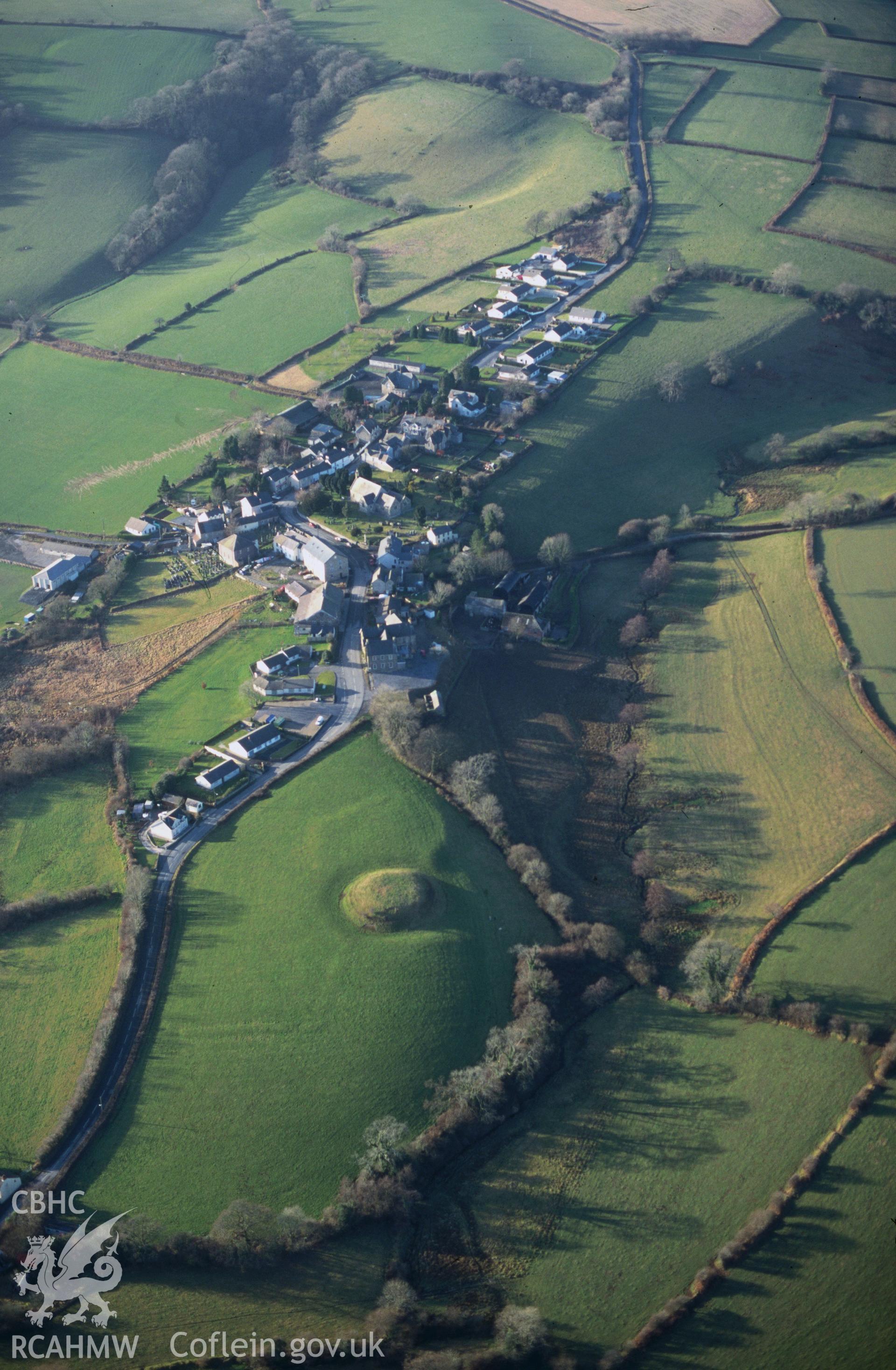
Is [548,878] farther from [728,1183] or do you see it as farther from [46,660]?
[46,660]

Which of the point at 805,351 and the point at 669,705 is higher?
the point at 805,351

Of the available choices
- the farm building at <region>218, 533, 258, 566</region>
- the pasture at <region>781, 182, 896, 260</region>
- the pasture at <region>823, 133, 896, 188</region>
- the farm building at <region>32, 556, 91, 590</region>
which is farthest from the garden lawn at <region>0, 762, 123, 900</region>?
the pasture at <region>823, 133, 896, 188</region>

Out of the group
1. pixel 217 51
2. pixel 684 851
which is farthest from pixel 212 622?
pixel 217 51

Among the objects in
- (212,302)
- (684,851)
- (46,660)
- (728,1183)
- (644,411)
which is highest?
(212,302)

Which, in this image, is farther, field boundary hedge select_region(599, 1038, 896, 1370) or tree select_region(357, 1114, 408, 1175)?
tree select_region(357, 1114, 408, 1175)

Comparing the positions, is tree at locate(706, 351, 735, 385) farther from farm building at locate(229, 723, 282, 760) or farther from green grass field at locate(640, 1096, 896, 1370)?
green grass field at locate(640, 1096, 896, 1370)

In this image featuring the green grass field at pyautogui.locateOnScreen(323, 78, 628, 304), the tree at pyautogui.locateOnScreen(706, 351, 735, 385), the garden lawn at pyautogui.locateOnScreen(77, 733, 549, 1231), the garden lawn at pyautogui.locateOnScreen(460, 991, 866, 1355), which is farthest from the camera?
the green grass field at pyautogui.locateOnScreen(323, 78, 628, 304)

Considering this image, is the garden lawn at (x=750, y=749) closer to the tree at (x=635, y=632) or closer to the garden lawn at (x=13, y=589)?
the tree at (x=635, y=632)
